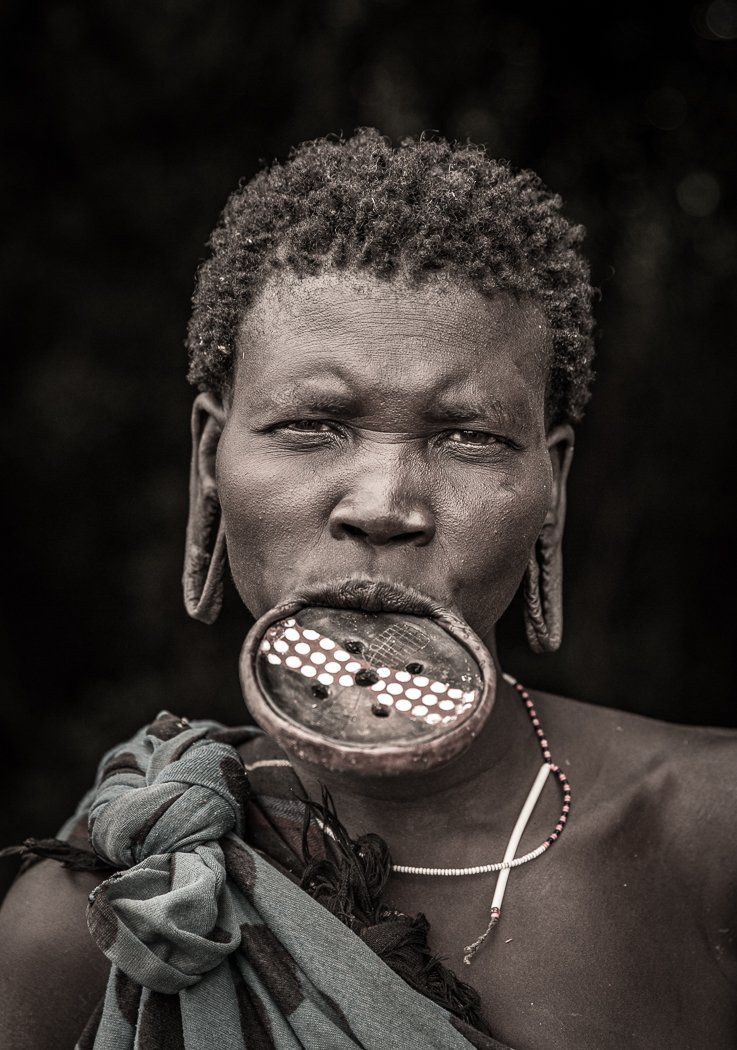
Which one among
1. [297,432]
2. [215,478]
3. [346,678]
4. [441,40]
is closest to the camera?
[346,678]

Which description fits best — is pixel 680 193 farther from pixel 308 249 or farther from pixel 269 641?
pixel 269 641

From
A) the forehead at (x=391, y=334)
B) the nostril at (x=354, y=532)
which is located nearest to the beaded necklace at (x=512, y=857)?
the nostril at (x=354, y=532)

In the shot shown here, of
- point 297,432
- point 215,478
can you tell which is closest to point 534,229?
point 297,432

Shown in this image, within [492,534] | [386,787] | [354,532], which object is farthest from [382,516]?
[386,787]

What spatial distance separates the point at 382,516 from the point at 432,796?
588 mm

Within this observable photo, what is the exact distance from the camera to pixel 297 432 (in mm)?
1755

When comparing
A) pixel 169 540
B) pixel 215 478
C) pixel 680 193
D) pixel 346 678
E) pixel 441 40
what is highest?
pixel 441 40

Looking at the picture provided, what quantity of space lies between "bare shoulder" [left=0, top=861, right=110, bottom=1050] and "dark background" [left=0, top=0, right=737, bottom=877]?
7.14 ft

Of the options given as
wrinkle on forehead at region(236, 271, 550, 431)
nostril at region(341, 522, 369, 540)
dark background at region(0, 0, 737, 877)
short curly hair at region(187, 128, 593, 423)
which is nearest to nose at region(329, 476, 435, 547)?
nostril at region(341, 522, 369, 540)

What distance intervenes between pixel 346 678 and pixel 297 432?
44 centimetres

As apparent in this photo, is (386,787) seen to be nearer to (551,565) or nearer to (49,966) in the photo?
(551,565)

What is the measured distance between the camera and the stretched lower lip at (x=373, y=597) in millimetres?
1613

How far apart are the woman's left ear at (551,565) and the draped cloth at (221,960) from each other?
0.71 meters

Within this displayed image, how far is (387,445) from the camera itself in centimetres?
170
